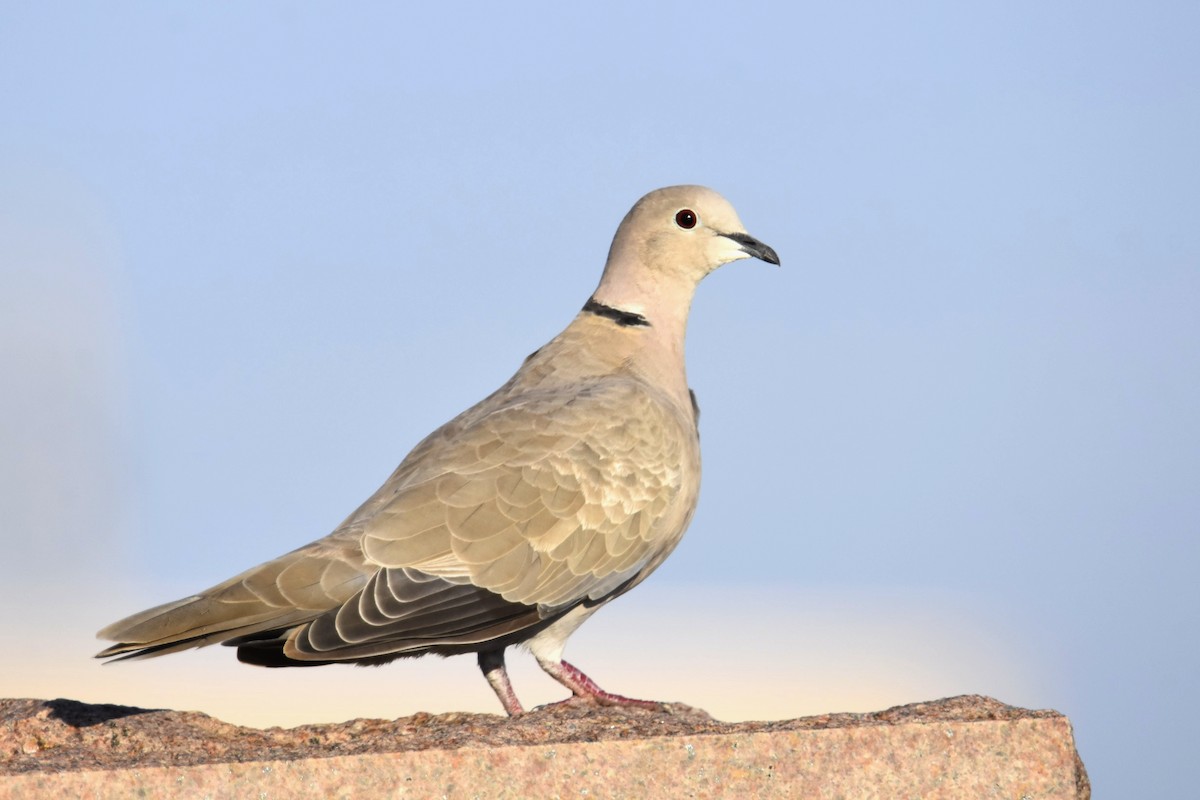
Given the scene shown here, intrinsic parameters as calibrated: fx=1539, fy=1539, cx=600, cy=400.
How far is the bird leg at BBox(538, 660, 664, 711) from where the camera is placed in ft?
20.7

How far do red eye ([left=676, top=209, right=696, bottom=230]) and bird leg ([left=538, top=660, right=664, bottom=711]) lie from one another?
86.2 inches

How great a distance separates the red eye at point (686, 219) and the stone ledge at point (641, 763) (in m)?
2.68

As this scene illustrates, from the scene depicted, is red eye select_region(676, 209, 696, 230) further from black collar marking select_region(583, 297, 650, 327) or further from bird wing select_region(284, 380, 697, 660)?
bird wing select_region(284, 380, 697, 660)

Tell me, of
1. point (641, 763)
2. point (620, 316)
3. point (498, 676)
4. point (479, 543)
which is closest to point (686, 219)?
point (620, 316)

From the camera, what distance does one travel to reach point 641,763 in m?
5.12

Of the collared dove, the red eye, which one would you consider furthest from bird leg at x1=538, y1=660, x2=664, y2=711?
the red eye

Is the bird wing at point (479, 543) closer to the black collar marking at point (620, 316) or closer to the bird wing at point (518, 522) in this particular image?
the bird wing at point (518, 522)

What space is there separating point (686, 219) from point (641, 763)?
307 centimetres

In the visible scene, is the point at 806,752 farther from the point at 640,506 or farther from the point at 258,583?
the point at 258,583

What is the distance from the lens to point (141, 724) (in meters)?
6.05

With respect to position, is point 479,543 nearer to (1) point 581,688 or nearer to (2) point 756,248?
(1) point 581,688

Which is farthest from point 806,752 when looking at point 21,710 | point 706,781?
point 21,710

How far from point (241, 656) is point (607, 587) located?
152cm

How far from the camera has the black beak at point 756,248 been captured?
24.4 feet
